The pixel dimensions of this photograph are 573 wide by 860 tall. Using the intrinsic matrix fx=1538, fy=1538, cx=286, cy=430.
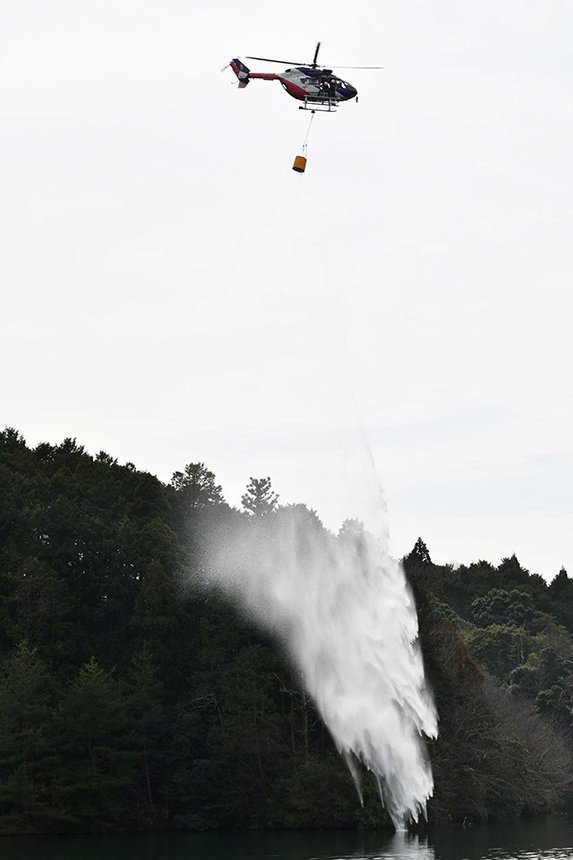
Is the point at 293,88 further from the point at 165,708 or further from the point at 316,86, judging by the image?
the point at 165,708

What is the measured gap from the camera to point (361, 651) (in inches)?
2645

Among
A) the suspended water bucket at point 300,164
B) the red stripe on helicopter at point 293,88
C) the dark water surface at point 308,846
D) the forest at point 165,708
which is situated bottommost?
the dark water surface at point 308,846

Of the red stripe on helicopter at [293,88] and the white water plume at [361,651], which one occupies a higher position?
the red stripe on helicopter at [293,88]

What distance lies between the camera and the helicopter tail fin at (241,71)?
63.4 meters

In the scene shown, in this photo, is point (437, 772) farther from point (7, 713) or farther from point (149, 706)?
point (7, 713)

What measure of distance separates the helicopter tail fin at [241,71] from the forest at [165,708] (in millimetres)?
23944

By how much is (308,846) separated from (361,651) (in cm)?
984

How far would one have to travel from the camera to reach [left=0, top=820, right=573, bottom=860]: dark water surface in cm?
5666

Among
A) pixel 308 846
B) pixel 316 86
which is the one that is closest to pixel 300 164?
pixel 316 86

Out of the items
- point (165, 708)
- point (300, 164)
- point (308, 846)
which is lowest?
point (308, 846)

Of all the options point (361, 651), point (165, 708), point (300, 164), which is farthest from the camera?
point (165, 708)

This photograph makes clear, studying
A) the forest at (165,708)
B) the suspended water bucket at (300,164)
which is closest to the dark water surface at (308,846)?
the forest at (165,708)

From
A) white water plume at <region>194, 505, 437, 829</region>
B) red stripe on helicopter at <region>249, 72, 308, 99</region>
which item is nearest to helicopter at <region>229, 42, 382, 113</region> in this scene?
red stripe on helicopter at <region>249, 72, 308, 99</region>

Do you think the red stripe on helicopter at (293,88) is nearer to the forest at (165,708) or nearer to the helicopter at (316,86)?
the helicopter at (316,86)
